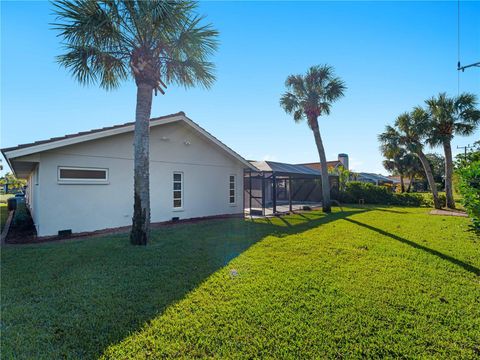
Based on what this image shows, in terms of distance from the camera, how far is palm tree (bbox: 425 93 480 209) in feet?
54.7

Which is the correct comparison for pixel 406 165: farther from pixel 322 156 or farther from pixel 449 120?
pixel 322 156

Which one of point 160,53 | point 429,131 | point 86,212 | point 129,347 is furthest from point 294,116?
point 129,347

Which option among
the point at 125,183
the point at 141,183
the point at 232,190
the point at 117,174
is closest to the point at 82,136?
the point at 117,174

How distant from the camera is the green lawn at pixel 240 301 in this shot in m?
2.83

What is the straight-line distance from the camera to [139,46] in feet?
24.4

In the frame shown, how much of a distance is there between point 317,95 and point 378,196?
1276cm

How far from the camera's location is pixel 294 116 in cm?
1742

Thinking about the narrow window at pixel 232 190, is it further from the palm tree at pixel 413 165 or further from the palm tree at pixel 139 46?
the palm tree at pixel 413 165

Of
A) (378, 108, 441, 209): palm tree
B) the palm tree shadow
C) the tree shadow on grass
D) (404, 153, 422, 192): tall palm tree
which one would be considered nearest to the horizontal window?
the tree shadow on grass

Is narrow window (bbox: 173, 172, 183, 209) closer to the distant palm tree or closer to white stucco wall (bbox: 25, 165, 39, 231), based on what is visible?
white stucco wall (bbox: 25, 165, 39, 231)

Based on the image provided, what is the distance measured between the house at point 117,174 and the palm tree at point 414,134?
13.4 meters

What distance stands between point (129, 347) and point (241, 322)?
4.60 feet

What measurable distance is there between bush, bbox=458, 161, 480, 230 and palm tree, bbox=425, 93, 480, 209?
11160 millimetres

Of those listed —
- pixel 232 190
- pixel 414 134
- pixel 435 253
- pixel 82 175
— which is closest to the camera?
pixel 435 253
